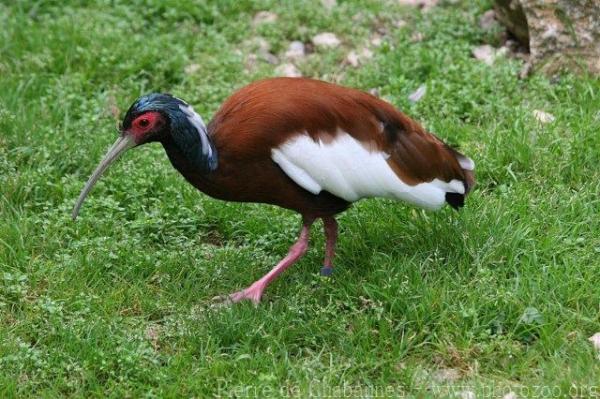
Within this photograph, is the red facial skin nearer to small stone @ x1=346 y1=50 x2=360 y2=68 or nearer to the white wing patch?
the white wing patch


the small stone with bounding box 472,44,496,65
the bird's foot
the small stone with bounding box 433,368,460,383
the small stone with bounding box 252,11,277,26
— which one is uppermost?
the small stone with bounding box 252,11,277,26

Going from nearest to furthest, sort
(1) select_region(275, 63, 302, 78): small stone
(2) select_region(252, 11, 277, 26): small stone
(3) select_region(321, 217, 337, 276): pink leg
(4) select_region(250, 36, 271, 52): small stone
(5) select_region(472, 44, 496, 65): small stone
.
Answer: (3) select_region(321, 217, 337, 276): pink leg < (5) select_region(472, 44, 496, 65): small stone < (1) select_region(275, 63, 302, 78): small stone < (4) select_region(250, 36, 271, 52): small stone < (2) select_region(252, 11, 277, 26): small stone

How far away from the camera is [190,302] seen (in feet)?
18.1

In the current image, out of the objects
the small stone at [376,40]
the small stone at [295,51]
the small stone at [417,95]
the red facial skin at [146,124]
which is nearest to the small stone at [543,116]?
the small stone at [417,95]

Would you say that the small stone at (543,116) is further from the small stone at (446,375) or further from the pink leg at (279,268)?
the small stone at (446,375)

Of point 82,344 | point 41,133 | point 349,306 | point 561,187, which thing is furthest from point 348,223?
point 41,133

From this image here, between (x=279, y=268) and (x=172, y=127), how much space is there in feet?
3.12

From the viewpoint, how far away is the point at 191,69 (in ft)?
25.4

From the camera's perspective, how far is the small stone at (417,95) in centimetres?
712

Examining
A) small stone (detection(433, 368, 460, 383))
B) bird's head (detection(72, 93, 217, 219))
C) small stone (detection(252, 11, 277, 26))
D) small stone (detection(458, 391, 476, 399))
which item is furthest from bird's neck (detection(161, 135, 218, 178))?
small stone (detection(252, 11, 277, 26))

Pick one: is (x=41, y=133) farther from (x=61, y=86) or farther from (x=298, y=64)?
(x=298, y=64)

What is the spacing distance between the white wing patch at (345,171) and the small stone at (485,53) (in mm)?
2334

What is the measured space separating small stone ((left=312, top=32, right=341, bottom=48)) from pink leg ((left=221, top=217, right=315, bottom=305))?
272 centimetres

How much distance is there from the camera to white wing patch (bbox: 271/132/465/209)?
5.12m
